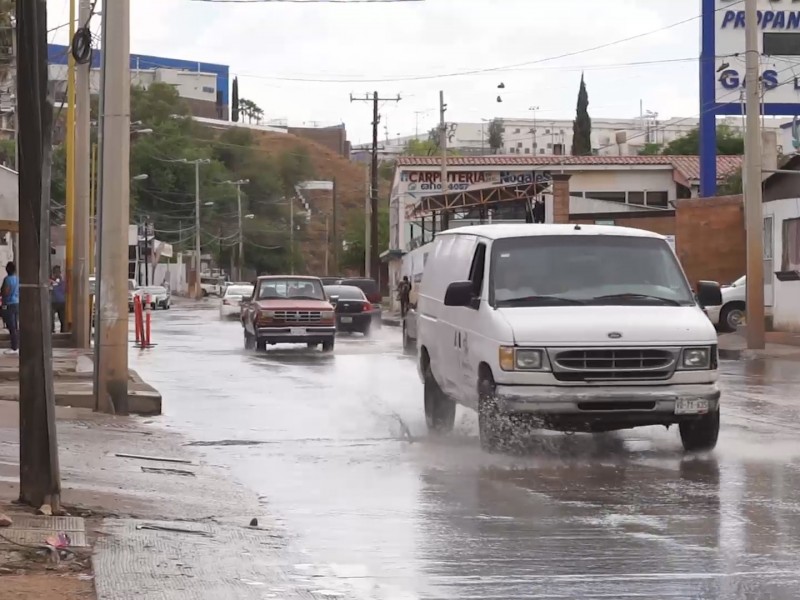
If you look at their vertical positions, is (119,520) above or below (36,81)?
below

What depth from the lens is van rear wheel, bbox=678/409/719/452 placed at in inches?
480

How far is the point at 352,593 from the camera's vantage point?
693 cm

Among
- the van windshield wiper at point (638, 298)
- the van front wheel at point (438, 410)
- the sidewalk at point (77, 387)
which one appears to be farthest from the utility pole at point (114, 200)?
the van windshield wiper at point (638, 298)

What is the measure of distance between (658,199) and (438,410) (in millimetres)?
60789

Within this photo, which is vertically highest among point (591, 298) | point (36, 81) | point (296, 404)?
point (36, 81)

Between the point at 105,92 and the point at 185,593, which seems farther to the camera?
the point at 105,92

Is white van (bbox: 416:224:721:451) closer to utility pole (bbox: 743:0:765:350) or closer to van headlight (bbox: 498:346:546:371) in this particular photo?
van headlight (bbox: 498:346:546:371)

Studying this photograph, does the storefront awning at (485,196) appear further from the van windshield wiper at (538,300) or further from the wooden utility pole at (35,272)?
the wooden utility pole at (35,272)

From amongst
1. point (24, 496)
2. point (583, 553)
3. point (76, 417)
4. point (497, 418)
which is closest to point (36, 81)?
point (24, 496)

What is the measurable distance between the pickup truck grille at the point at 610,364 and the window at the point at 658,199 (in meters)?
62.6

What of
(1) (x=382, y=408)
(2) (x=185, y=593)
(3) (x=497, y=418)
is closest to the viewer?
(2) (x=185, y=593)

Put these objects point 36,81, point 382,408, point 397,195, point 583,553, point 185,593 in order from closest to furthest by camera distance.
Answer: point 185,593 < point 583,553 < point 36,81 < point 382,408 < point 397,195

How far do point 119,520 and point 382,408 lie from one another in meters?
8.27

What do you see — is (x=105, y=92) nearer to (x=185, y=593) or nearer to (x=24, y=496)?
(x=24, y=496)
